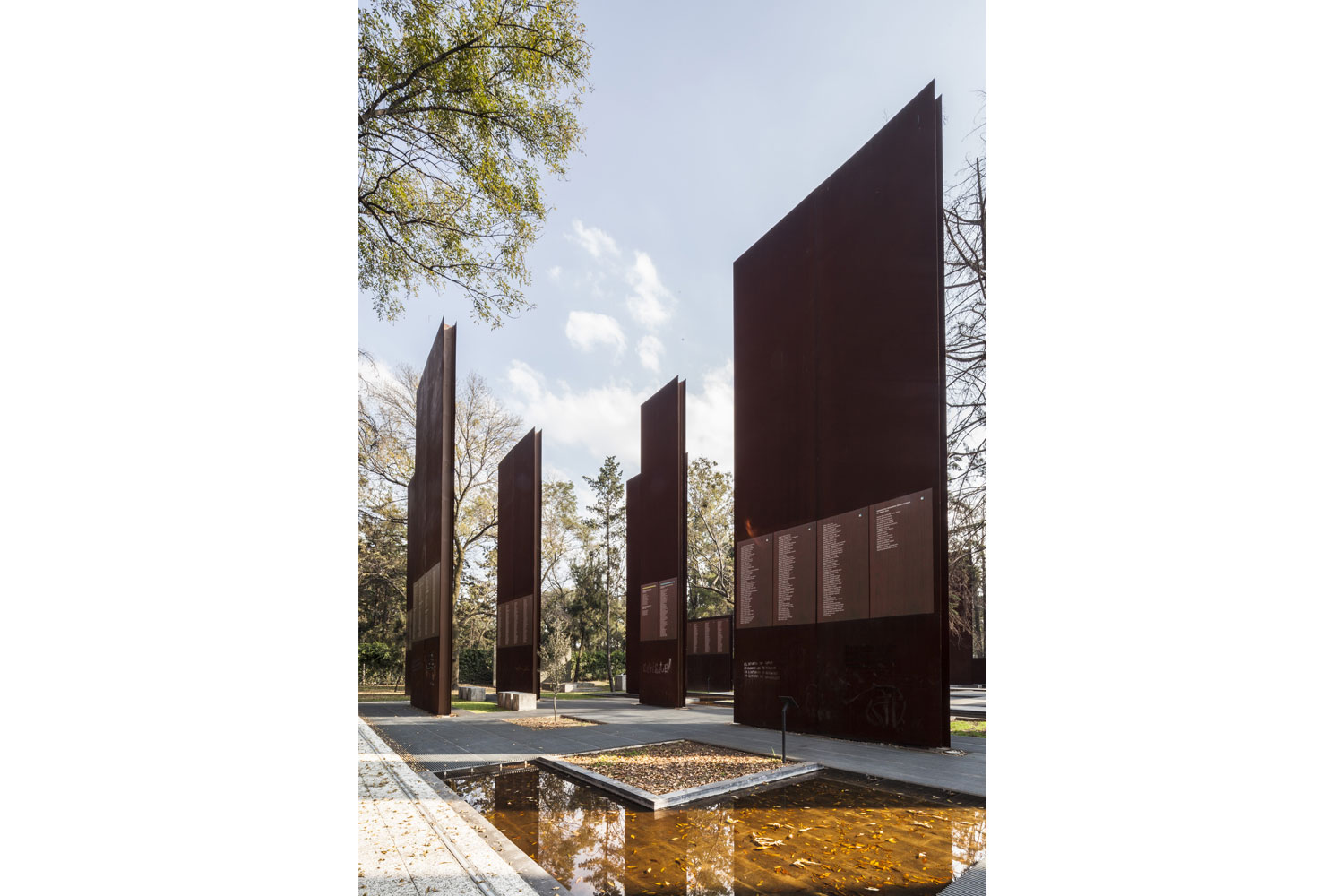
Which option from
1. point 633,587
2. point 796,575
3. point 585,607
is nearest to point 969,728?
point 796,575

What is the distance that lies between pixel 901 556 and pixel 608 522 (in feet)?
76.5

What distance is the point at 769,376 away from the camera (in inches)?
422

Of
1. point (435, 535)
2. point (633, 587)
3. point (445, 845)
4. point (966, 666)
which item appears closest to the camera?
point (445, 845)

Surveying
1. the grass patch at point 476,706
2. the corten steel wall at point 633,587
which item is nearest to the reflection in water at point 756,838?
the grass patch at point 476,706

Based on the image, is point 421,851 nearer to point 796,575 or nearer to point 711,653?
point 796,575

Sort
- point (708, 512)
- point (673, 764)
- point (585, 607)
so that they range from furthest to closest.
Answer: point (585, 607) < point (708, 512) < point (673, 764)

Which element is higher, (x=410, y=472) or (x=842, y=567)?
(x=410, y=472)

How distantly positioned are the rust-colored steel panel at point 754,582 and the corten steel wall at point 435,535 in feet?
14.5

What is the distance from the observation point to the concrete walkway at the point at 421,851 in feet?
10.8

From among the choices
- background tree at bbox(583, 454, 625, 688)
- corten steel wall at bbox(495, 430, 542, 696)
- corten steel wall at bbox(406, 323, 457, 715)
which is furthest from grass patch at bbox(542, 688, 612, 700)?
background tree at bbox(583, 454, 625, 688)

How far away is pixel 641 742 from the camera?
28.0 ft

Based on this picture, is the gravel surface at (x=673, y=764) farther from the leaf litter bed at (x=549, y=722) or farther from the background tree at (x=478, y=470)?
A: the background tree at (x=478, y=470)
